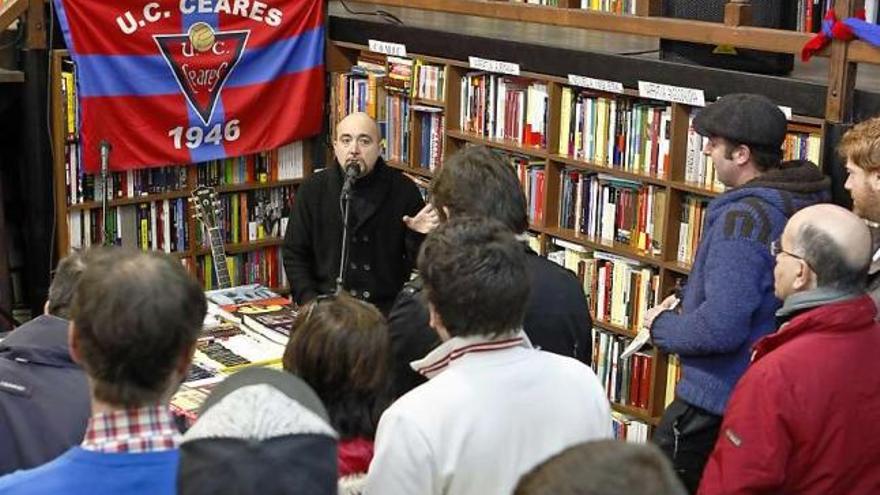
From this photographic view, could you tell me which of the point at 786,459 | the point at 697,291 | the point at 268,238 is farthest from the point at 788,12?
the point at 268,238

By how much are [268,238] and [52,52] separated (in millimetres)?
1553

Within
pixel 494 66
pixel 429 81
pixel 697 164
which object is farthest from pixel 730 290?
pixel 429 81

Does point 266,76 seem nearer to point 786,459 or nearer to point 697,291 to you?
point 697,291

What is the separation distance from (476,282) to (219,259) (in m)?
3.54

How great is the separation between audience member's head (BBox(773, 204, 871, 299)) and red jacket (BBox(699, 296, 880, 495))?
0.07 m

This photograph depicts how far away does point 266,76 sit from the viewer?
652cm

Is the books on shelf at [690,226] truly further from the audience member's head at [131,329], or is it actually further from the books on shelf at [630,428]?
the audience member's head at [131,329]

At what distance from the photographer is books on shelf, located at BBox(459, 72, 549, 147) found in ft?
18.4

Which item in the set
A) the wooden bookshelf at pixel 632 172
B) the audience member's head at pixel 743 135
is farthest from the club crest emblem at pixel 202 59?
the audience member's head at pixel 743 135

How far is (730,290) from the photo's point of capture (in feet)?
11.3

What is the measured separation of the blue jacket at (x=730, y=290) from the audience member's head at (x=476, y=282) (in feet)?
3.67

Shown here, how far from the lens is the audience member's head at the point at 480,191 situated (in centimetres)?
318

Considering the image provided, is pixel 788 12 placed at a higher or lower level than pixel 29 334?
higher

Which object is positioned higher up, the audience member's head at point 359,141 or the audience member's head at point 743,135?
the audience member's head at point 743,135
